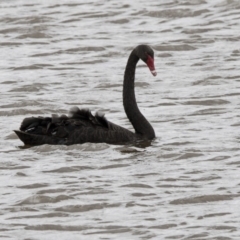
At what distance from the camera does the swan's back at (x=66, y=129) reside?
33.9 feet

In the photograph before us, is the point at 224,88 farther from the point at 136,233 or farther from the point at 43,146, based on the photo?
the point at 136,233

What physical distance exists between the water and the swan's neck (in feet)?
0.44

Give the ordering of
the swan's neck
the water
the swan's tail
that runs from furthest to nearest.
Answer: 1. the swan's neck
2. the swan's tail
3. the water

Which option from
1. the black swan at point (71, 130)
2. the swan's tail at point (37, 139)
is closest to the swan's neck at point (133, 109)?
the black swan at point (71, 130)

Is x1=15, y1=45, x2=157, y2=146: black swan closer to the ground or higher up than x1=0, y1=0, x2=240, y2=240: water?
higher up

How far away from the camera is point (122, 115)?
11.9 metres

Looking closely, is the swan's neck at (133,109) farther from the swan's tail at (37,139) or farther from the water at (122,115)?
the swan's tail at (37,139)

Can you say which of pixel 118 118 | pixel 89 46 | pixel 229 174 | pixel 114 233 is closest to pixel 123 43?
pixel 89 46

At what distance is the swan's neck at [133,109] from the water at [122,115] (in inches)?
5.3

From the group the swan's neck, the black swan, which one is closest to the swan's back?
the black swan

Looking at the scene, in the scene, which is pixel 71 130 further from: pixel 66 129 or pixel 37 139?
pixel 37 139

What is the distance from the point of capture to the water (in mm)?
8289

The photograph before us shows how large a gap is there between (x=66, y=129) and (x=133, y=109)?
79 cm

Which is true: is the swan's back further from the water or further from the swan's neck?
the swan's neck
